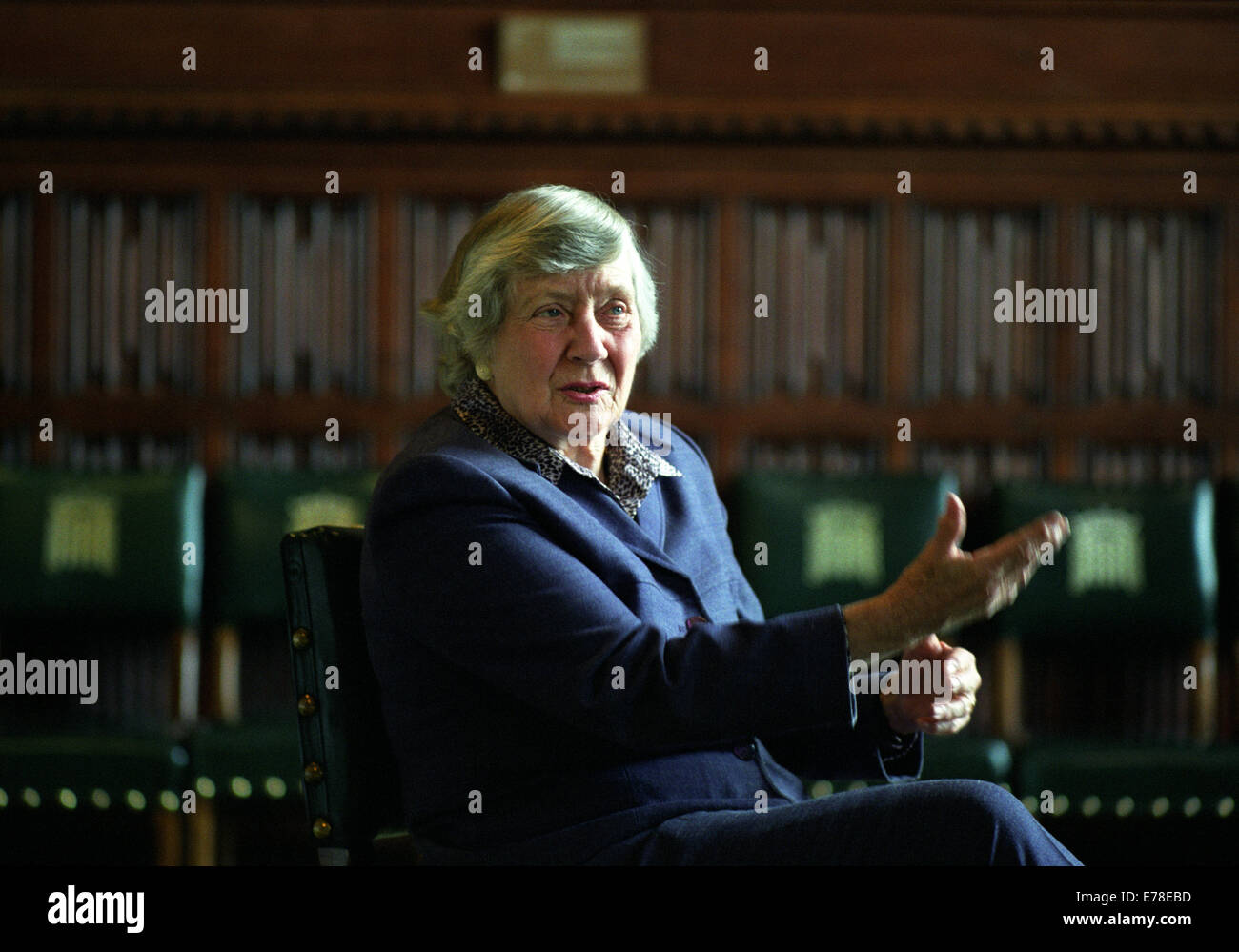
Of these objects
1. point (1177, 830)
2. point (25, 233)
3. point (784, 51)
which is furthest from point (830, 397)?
point (25, 233)

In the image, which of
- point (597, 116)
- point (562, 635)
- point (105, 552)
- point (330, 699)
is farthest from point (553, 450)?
point (597, 116)

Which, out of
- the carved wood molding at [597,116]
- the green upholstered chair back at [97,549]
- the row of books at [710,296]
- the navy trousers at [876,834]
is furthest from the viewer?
the row of books at [710,296]

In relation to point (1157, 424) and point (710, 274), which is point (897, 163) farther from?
point (1157, 424)

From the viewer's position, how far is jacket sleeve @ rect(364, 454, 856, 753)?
155 centimetres

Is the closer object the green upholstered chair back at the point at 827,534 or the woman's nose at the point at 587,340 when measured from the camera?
the woman's nose at the point at 587,340

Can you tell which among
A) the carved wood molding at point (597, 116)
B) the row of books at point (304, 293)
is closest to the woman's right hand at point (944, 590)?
the carved wood molding at point (597, 116)

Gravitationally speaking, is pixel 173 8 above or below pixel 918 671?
above

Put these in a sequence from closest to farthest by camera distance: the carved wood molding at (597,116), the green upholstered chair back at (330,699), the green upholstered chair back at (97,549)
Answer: the green upholstered chair back at (330,699), the green upholstered chair back at (97,549), the carved wood molding at (597,116)

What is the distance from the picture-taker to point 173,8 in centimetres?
392

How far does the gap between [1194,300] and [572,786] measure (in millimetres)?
3116

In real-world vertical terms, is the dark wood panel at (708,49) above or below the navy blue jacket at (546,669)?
above

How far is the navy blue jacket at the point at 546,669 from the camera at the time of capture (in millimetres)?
1552

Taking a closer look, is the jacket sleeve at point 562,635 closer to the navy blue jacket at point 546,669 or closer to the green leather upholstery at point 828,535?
the navy blue jacket at point 546,669

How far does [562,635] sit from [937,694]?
1.91ft
